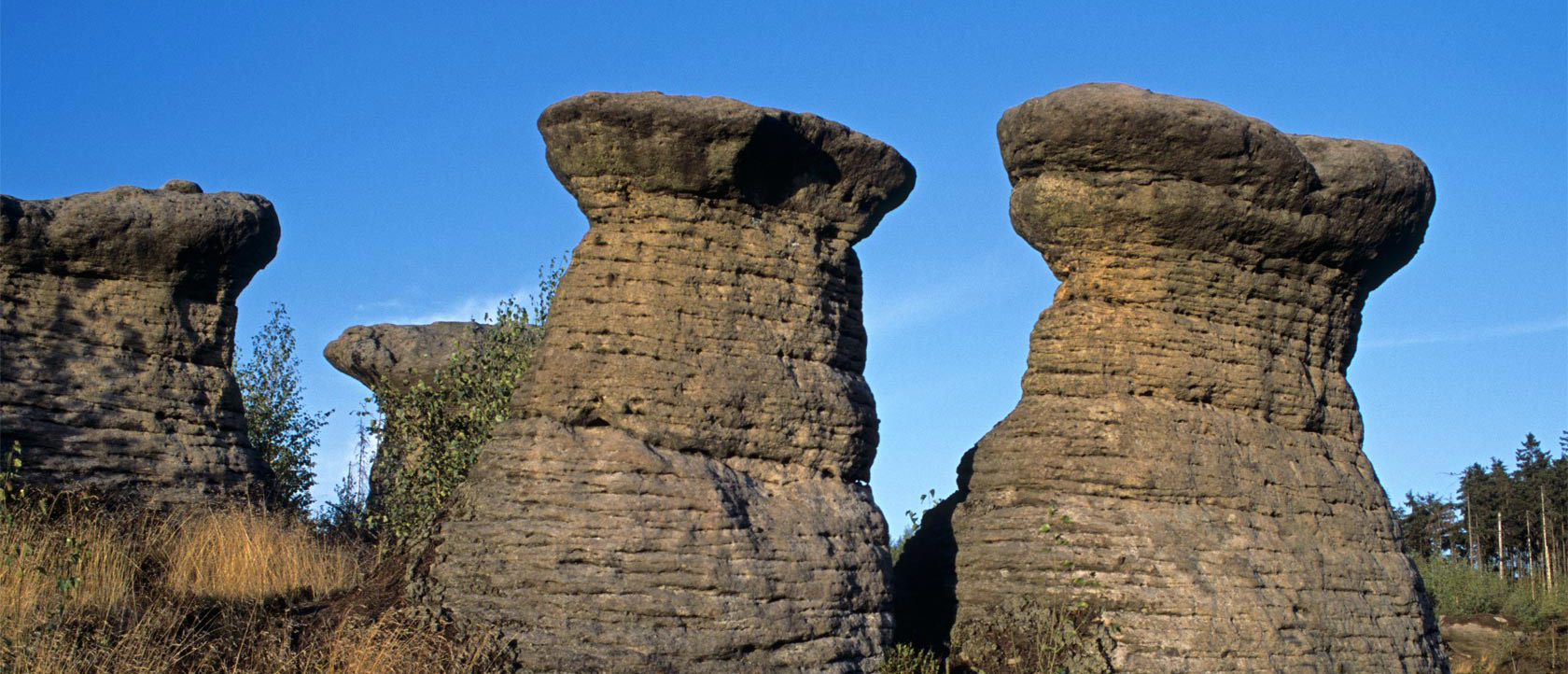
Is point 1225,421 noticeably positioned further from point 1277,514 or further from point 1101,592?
point 1101,592

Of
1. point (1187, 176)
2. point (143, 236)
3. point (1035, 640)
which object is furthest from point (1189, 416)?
point (143, 236)

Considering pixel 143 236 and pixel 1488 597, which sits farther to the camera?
pixel 1488 597

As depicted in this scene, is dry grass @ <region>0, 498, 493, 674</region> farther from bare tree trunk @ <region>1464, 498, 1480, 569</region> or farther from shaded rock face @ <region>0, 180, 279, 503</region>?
bare tree trunk @ <region>1464, 498, 1480, 569</region>

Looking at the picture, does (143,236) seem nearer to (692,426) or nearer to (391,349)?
(391,349)

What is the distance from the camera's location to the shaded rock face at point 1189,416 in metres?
10.7

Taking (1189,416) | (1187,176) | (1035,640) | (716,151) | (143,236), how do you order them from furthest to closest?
(143,236) → (1187,176) → (1189,416) → (1035,640) → (716,151)

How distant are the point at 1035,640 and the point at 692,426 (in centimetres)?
295

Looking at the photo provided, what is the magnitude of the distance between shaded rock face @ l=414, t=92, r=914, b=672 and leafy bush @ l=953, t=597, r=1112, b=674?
36.0 inches

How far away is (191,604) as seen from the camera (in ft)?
34.9

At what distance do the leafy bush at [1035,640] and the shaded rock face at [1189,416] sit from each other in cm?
13

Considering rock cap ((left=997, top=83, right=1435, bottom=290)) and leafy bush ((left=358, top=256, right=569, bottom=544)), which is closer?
rock cap ((left=997, top=83, right=1435, bottom=290))

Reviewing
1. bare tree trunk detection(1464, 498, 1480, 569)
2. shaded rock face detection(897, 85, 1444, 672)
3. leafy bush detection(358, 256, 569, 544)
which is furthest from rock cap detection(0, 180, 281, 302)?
bare tree trunk detection(1464, 498, 1480, 569)

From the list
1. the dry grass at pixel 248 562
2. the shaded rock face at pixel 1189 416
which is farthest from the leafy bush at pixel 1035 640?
the dry grass at pixel 248 562

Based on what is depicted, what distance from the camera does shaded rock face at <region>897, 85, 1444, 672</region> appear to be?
1074 centimetres
